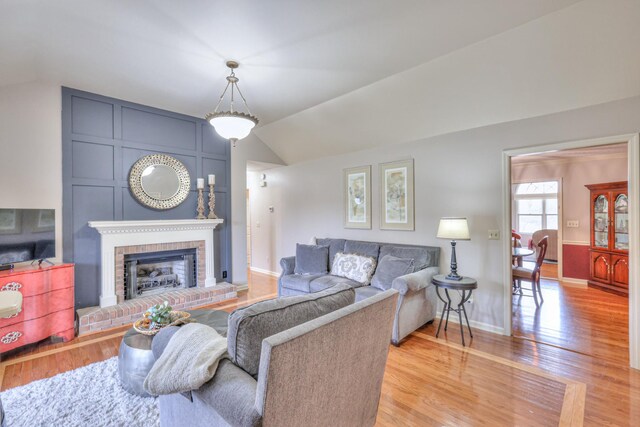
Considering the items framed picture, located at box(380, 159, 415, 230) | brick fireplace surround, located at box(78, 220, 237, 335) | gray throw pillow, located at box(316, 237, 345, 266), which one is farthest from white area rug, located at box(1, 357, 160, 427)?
framed picture, located at box(380, 159, 415, 230)

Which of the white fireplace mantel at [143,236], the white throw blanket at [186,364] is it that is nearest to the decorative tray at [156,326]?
the white throw blanket at [186,364]

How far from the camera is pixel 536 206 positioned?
7.62 metres

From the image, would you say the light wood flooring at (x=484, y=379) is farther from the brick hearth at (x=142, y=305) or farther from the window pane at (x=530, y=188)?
the window pane at (x=530, y=188)

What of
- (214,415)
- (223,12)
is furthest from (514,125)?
(214,415)

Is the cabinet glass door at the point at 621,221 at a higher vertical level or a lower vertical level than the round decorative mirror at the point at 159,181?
lower

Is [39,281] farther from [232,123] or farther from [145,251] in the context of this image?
[232,123]

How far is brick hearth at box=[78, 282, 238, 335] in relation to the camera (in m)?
3.43

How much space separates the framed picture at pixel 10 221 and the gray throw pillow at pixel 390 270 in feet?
12.3

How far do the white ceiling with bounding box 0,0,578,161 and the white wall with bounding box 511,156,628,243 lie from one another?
4.47m

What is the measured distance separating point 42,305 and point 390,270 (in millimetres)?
3639

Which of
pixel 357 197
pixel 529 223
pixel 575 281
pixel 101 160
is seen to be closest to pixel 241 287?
pixel 357 197

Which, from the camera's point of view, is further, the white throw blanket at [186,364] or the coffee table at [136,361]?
the coffee table at [136,361]

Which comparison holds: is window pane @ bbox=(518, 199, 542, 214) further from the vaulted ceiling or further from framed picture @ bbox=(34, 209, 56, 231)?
framed picture @ bbox=(34, 209, 56, 231)

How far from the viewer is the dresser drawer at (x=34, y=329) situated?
277cm
